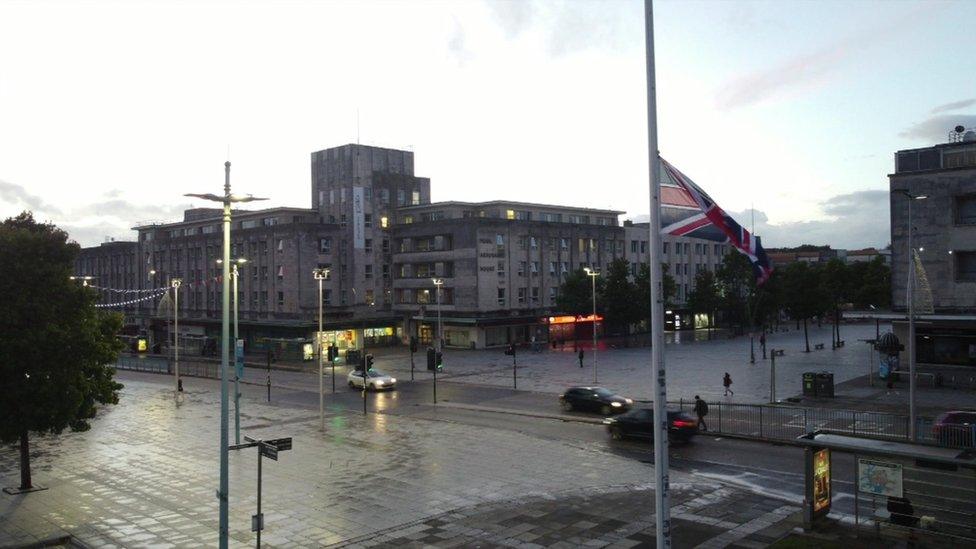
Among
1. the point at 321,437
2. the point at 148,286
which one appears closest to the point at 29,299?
the point at 321,437

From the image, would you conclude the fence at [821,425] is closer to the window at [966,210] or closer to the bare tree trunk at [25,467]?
the window at [966,210]

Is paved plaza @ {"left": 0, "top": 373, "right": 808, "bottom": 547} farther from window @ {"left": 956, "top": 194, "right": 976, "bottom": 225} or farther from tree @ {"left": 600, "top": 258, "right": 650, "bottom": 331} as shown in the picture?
tree @ {"left": 600, "top": 258, "right": 650, "bottom": 331}

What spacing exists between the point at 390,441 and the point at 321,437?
352cm

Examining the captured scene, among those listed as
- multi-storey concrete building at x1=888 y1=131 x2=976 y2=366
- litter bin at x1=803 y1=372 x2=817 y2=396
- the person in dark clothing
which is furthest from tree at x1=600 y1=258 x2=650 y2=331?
the person in dark clothing

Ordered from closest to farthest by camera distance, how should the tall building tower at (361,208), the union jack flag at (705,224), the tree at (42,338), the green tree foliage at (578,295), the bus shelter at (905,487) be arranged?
the union jack flag at (705,224) → the bus shelter at (905,487) → the tree at (42,338) → the green tree foliage at (578,295) → the tall building tower at (361,208)

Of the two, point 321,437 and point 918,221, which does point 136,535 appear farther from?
point 918,221

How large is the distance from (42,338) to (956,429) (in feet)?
104

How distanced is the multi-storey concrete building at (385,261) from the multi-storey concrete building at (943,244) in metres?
40.7

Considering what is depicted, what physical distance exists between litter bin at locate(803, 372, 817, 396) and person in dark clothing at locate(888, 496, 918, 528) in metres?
24.7

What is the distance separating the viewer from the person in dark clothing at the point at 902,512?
16453 mm

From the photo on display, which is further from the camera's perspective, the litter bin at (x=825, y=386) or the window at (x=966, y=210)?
the window at (x=966, y=210)

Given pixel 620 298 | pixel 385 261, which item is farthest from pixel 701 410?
pixel 385 261

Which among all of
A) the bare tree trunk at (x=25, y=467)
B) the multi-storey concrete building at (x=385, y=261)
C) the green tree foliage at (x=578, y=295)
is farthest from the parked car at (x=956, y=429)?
the multi-storey concrete building at (x=385, y=261)

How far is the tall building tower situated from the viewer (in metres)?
81.3
